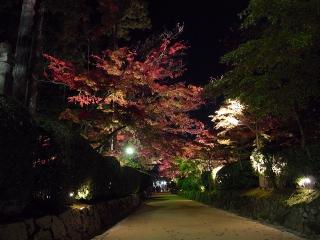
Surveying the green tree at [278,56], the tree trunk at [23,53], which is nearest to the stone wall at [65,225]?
the tree trunk at [23,53]

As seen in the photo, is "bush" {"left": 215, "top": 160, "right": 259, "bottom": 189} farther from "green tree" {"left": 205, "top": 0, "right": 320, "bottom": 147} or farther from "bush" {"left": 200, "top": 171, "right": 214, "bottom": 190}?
"green tree" {"left": 205, "top": 0, "right": 320, "bottom": 147}

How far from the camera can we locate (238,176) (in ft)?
53.4

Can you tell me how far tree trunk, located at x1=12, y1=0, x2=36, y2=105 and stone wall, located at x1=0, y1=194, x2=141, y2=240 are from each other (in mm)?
4616

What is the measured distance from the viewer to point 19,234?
5.45 meters

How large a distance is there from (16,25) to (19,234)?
518 inches

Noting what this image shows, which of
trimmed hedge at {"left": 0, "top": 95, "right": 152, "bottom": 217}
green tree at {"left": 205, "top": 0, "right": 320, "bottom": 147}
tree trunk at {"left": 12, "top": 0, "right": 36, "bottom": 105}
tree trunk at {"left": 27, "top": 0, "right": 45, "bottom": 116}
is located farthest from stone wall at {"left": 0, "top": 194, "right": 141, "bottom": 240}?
green tree at {"left": 205, "top": 0, "right": 320, "bottom": 147}

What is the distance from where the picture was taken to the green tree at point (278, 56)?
718 cm

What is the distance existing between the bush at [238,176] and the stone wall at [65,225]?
24.3 ft

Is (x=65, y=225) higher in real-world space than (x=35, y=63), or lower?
lower

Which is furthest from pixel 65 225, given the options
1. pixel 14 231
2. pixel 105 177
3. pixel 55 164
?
pixel 105 177

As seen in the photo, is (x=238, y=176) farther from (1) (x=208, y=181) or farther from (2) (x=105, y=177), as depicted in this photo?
(1) (x=208, y=181)

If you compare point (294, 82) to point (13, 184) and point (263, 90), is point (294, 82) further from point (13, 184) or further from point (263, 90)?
point (13, 184)

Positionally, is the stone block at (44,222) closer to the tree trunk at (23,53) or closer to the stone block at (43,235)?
the stone block at (43,235)

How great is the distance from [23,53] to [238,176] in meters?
12.4
